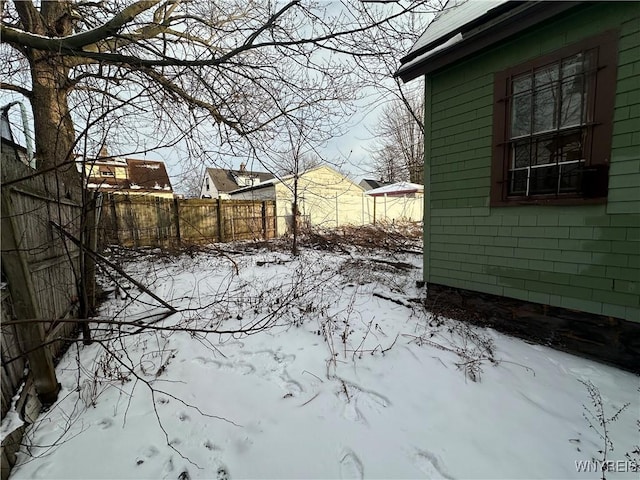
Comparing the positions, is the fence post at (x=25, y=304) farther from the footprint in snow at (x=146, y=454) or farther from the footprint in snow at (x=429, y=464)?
the footprint in snow at (x=429, y=464)

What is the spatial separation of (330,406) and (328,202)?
15.1 m

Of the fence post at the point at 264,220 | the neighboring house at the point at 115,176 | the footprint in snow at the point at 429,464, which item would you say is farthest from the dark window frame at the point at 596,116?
the fence post at the point at 264,220

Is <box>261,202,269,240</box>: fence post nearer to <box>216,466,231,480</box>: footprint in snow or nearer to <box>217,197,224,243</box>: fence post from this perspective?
<box>217,197,224,243</box>: fence post

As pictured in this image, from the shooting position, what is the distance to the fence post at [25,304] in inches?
75.0

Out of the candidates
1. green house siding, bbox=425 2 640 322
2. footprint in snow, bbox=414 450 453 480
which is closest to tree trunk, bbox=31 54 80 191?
green house siding, bbox=425 2 640 322

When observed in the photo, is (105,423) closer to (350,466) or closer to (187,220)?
(350,466)

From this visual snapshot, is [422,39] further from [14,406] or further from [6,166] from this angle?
[14,406]

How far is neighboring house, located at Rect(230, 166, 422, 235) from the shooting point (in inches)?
582

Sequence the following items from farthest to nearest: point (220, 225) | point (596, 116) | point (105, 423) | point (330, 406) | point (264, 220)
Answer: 1. point (264, 220)
2. point (220, 225)
3. point (596, 116)
4. point (330, 406)
5. point (105, 423)

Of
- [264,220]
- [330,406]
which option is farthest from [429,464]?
[264,220]

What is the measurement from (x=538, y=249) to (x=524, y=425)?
199cm

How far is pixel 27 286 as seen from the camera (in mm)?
2016

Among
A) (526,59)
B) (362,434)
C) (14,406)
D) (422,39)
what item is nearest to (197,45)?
(422,39)

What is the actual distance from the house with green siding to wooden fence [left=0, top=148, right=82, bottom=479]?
438cm
